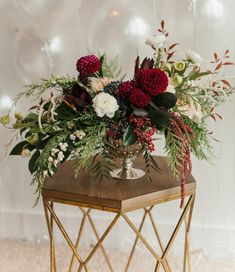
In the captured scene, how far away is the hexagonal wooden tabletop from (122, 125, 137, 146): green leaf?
0.15 meters

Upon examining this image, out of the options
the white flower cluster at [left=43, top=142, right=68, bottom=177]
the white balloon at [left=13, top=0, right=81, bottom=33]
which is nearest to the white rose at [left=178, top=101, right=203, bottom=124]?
the white flower cluster at [left=43, top=142, right=68, bottom=177]

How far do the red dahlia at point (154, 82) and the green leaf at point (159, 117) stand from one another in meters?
0.05

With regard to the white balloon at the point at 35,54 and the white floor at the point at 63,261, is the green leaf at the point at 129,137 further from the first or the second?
the white floor at the point at 63,261

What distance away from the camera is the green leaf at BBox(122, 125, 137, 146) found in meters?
1.19

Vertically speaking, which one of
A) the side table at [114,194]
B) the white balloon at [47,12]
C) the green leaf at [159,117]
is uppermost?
the white balloon at [47,12]

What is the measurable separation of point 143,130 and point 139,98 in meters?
0.10

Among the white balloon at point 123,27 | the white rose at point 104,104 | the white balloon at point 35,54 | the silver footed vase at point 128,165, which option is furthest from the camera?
the white balloon at point 35,54

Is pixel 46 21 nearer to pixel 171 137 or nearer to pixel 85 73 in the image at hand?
pixel 85 73

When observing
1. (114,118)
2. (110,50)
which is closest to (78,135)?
(114,118)

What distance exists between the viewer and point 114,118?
1227 mm

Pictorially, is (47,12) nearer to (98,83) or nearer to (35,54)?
(35,54)

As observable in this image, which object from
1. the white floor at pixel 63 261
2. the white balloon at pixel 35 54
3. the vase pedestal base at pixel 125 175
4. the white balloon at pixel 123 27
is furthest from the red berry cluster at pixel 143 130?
the white floor at pixel 63 261

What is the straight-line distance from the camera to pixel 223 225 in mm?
1971

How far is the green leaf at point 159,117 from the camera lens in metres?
1.18
